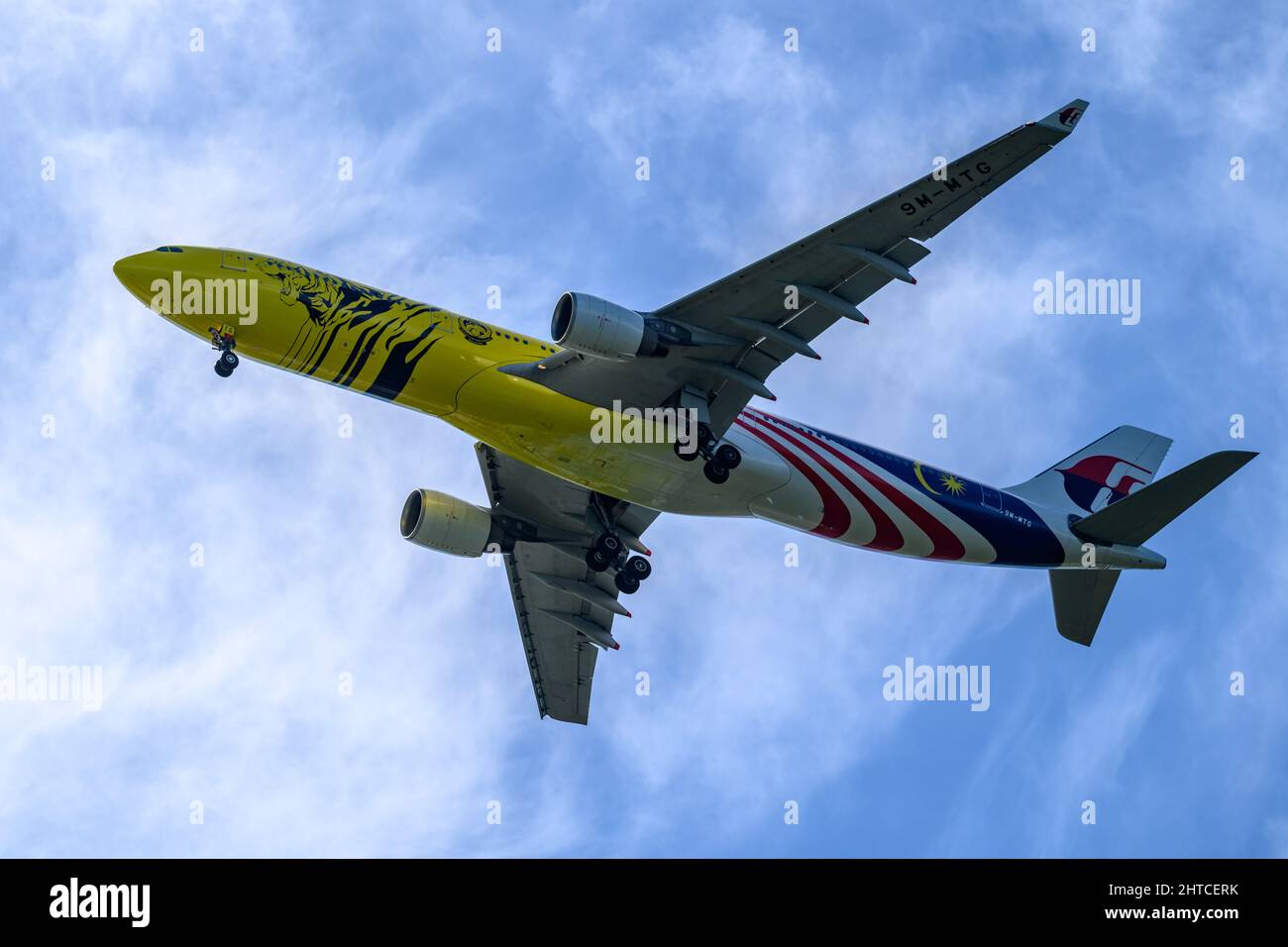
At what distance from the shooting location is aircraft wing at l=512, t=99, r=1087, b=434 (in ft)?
104

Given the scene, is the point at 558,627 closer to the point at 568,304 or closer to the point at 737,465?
the point at 737,465

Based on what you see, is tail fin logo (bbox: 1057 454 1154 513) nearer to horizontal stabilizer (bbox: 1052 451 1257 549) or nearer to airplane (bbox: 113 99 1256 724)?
airplane (bbox: 113 99 1256 724)

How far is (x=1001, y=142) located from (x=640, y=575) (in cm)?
1672

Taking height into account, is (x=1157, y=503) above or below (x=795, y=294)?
below

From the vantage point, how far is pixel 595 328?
109 feet

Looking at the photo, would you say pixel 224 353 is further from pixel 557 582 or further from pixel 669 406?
pixel 557 582

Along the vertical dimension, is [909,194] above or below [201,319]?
above

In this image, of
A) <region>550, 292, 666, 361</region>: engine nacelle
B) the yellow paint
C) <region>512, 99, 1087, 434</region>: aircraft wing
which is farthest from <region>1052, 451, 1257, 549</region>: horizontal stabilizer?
<region>550, 292, 666, 361</region>: engine nacelle

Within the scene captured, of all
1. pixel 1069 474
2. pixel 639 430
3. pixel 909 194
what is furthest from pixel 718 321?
pixel 1069 474

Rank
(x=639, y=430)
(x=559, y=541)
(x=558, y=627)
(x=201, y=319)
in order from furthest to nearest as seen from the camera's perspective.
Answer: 1. (x=558, y=627)
2. (x=559, y=541)
3. (x=639, y=430)
4. (x=201, y=319)

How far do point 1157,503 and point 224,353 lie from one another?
87.1 feet

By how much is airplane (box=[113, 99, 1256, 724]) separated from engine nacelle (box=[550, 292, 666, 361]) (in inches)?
2.1

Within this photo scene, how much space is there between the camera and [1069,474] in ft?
151

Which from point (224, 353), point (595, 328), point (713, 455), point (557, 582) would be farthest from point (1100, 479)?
point (224, 353)
